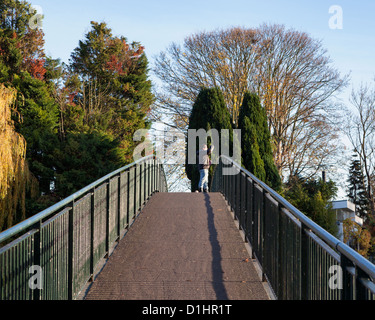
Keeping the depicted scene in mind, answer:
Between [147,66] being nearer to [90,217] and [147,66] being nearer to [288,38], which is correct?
[288,38]

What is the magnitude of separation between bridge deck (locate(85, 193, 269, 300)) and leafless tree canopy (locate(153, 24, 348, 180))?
18.0m

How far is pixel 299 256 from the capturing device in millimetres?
4375

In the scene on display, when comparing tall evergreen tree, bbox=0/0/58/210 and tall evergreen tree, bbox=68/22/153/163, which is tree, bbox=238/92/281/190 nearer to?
tall evergreen tree, bbox=0/0/58/210

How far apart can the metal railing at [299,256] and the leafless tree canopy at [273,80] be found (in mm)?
20473

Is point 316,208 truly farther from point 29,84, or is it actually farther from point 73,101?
point 73,101

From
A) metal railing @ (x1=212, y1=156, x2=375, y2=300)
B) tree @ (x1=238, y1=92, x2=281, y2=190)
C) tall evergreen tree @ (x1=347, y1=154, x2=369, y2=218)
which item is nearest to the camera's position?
metal railing @ (x1=212, y1=156, x2=375, y2=300)

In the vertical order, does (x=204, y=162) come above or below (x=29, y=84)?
below

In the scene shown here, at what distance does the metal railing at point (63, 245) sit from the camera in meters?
3.78

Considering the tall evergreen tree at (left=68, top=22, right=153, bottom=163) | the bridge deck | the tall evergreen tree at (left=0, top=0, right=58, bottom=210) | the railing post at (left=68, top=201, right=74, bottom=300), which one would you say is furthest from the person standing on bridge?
the tall evergreen tree at (left=68, top=22, right=153, bottom=163)

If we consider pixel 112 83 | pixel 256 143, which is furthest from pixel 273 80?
pixel 112 83

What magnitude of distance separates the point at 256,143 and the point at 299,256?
59.5ft

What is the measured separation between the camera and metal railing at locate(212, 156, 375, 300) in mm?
2959

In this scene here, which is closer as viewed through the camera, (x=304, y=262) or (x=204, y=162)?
(x=304, y=262)
